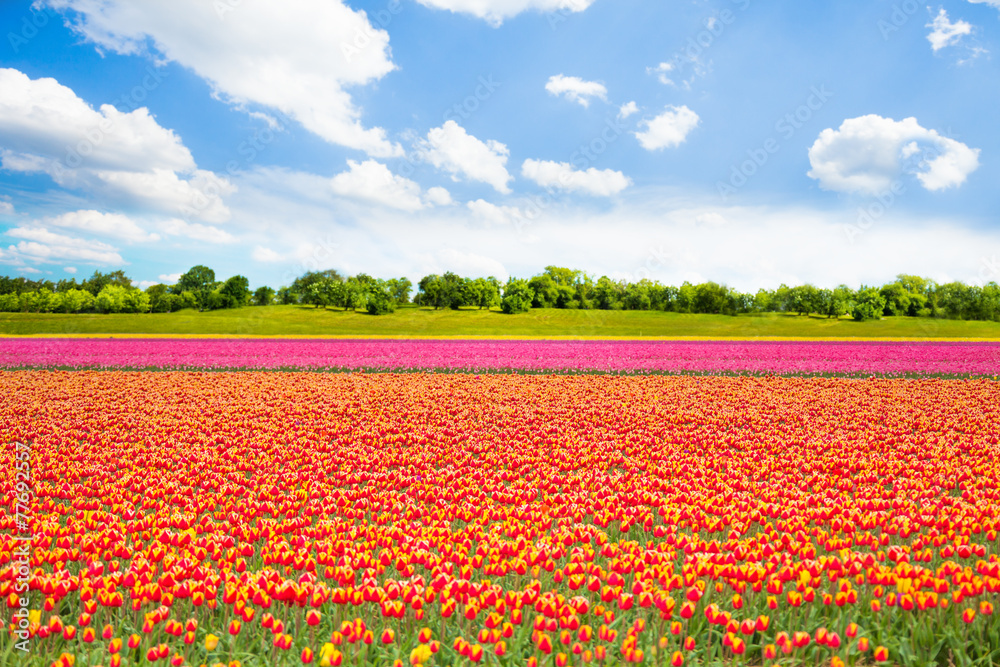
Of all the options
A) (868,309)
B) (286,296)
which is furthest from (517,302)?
(286,296)

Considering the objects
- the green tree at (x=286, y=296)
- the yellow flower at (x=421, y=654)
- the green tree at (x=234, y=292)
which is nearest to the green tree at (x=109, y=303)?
the green tree at (x=234, y=292)

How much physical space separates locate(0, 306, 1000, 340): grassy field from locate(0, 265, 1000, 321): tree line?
13253mm

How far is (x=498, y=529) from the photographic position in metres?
5.18

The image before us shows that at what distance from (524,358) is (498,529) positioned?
18.7 m

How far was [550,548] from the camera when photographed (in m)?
4.61

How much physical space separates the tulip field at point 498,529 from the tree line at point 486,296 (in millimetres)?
62410

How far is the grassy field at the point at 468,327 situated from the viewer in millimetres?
46094

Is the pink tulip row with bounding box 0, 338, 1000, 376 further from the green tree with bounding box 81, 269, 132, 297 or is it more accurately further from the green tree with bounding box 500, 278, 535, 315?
the green tree with bounding box 81, 269, 132, 297

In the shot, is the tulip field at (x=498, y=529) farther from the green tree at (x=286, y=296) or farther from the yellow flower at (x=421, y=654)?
the green tree at (x=286, y=296)

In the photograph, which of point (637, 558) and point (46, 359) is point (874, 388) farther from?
point (46, 359)

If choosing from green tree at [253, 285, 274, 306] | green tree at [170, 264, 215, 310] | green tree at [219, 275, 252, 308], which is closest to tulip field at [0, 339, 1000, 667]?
green tree at [219, 275, 252, 308]

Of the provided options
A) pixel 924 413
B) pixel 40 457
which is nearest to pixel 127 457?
pixel 40 457

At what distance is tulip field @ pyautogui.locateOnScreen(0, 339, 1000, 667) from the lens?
3.66 meters

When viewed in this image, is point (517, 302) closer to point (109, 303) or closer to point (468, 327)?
point (468, 327)
